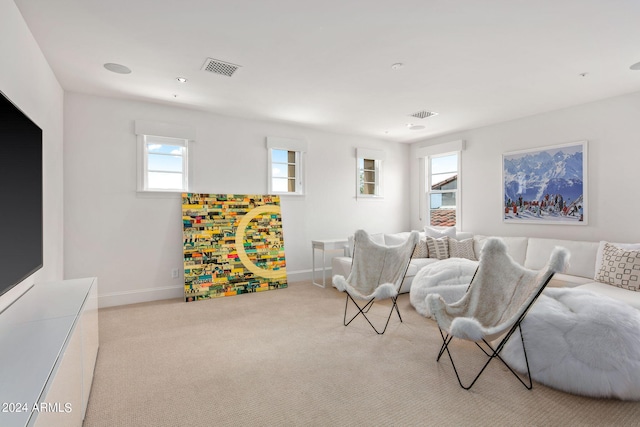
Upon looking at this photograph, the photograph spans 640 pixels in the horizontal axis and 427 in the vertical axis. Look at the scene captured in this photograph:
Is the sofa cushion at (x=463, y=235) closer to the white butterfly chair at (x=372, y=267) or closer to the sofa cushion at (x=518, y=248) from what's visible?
the sofa cushion at (x=518, y=248)

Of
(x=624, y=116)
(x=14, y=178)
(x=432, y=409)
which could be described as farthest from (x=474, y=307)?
(x=624, y=116)

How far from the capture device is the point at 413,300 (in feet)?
12.7

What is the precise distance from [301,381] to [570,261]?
3.82 m

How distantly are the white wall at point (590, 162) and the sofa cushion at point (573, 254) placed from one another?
0.35 meters

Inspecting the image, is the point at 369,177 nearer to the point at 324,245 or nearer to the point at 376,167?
the point at 376,167

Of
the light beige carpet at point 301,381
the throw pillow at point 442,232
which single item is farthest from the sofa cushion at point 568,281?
the light beige carpet at point 301,381

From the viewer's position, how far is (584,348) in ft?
7.04

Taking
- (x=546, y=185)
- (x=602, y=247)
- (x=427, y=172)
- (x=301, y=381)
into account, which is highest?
(x=427, y=172)

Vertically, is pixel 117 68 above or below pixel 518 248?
above

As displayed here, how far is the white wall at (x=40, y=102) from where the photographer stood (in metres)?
2.07

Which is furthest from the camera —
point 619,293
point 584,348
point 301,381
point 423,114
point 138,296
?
point 423,114

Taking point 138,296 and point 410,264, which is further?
point 410,264

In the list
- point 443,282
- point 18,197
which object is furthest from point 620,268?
point 18,197

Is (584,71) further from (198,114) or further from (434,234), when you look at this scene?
(198,114)
